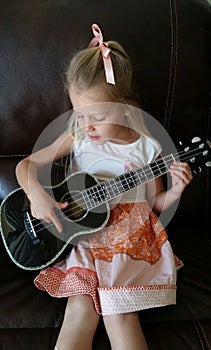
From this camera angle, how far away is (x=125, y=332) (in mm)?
1066

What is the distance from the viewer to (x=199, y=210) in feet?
4.84

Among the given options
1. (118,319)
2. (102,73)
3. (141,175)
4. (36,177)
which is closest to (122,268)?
(118,319)

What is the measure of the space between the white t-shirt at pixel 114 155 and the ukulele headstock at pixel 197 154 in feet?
0.42

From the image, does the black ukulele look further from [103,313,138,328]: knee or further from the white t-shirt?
[103,313,138,328]: knee

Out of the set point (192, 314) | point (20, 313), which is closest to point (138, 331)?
point (192, 314)

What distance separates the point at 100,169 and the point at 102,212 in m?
0.15

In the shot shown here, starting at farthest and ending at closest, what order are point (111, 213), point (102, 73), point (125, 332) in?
1. point (111, 213)
2. point (102, 73)
3. point (125, 332)

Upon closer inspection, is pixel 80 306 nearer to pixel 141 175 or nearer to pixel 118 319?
pixel 118 319

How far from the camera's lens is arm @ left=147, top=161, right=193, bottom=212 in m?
1.21

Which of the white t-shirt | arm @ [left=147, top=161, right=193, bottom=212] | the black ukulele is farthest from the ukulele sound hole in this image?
arm @ [left=147, top=161, right=193, bottom=212]

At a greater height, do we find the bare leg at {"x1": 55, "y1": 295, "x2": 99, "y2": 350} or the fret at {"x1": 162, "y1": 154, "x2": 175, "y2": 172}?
the fret at {"x1": 162, "y1": 154, "x2": 175, "y2": 172}

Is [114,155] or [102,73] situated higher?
[102,73]

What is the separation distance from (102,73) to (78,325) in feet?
2.05

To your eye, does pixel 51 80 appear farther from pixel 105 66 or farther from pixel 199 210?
pixel 199 210
